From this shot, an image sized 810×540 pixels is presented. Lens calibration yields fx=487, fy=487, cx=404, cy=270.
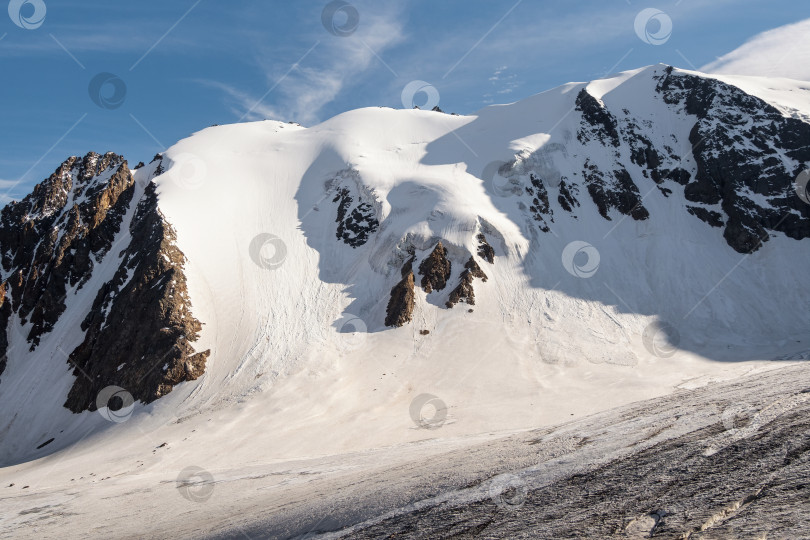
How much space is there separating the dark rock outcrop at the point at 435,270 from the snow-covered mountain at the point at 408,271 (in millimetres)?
396

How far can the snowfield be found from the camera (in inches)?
650

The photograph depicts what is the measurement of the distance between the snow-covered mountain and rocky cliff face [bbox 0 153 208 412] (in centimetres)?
25

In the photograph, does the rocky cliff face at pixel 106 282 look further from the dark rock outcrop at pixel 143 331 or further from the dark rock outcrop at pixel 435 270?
the dark rock outcrop at pixel 435 270

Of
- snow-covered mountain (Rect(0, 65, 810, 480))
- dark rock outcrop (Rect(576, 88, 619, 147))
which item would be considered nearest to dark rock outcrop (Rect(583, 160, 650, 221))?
snow-covered mountain (Rect(0, 65, 810, 480))

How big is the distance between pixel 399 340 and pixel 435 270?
28.5 ft

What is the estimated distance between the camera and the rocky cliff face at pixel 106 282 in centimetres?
3894

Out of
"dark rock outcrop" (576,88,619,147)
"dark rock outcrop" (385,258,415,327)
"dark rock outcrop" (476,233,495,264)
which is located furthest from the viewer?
"dark rock outcrop" (576,88,619,147)

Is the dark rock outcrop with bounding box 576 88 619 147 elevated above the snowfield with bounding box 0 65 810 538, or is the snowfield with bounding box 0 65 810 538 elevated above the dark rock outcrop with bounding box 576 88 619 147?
the dark rock outcrop with bounding box 576 88 619 147

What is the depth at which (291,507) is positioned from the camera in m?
14.0

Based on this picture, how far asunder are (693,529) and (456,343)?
3351 centimetres

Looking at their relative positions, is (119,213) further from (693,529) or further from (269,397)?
(693,529)

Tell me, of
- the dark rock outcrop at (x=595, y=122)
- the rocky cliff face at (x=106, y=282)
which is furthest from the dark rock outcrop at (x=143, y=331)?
the dark rock outcrop at (x=595, y=122)

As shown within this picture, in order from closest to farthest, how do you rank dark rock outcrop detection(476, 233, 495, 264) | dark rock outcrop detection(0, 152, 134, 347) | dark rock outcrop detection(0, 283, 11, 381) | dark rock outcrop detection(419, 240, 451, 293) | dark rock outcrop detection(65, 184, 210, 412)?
dark rock outcrop detection(65, 184, 210, 412)
dark rock outcrop detection(419, 240, 451, 293)
dark rock outcrop detection(0, 283, 11, 381)
dark rock outcrop detection(476, 233, 495, 264)
dark rock outcrop detection(0, 152, 134, 347)

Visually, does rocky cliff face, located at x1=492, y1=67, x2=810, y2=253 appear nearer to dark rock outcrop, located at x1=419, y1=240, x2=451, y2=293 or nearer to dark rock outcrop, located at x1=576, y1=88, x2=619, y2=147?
dark rock outcrop, located at x1=576, y1=88, x2=619, y2=147
